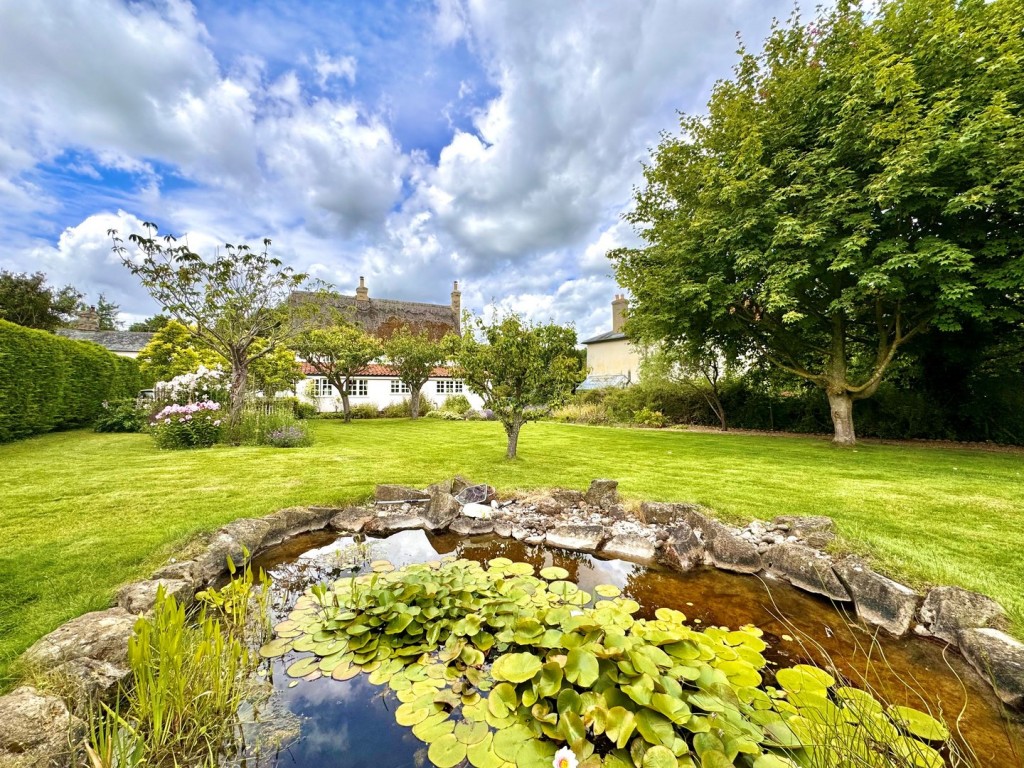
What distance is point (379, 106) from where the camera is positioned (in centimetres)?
1009

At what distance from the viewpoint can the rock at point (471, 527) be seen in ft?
15.9

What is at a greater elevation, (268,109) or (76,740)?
(268,109)

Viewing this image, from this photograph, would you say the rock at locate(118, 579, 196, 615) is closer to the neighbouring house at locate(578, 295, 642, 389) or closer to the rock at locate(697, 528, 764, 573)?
the rock at locate(697, 528, 764, 573)

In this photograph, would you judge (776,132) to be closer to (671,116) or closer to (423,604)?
(671,116)

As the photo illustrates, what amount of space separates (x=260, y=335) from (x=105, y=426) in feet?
16.2

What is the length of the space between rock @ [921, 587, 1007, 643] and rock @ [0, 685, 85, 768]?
4.93 m

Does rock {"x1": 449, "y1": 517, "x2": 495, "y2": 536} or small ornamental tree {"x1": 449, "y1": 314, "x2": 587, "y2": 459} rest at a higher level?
small ornamental tree {"x1": 449, "y1": 314, "x2": 587, "y2": 459}

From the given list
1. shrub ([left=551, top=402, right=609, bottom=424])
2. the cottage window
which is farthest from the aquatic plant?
the cottage window

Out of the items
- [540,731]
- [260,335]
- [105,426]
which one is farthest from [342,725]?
[105,426]

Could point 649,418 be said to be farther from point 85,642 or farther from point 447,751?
point 85,642

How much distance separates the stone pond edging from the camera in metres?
1.82

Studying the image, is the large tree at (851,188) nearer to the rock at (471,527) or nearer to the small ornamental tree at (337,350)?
the rock at (471,527)

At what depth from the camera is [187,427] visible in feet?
30.5

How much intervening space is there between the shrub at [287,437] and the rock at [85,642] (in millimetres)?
8086
